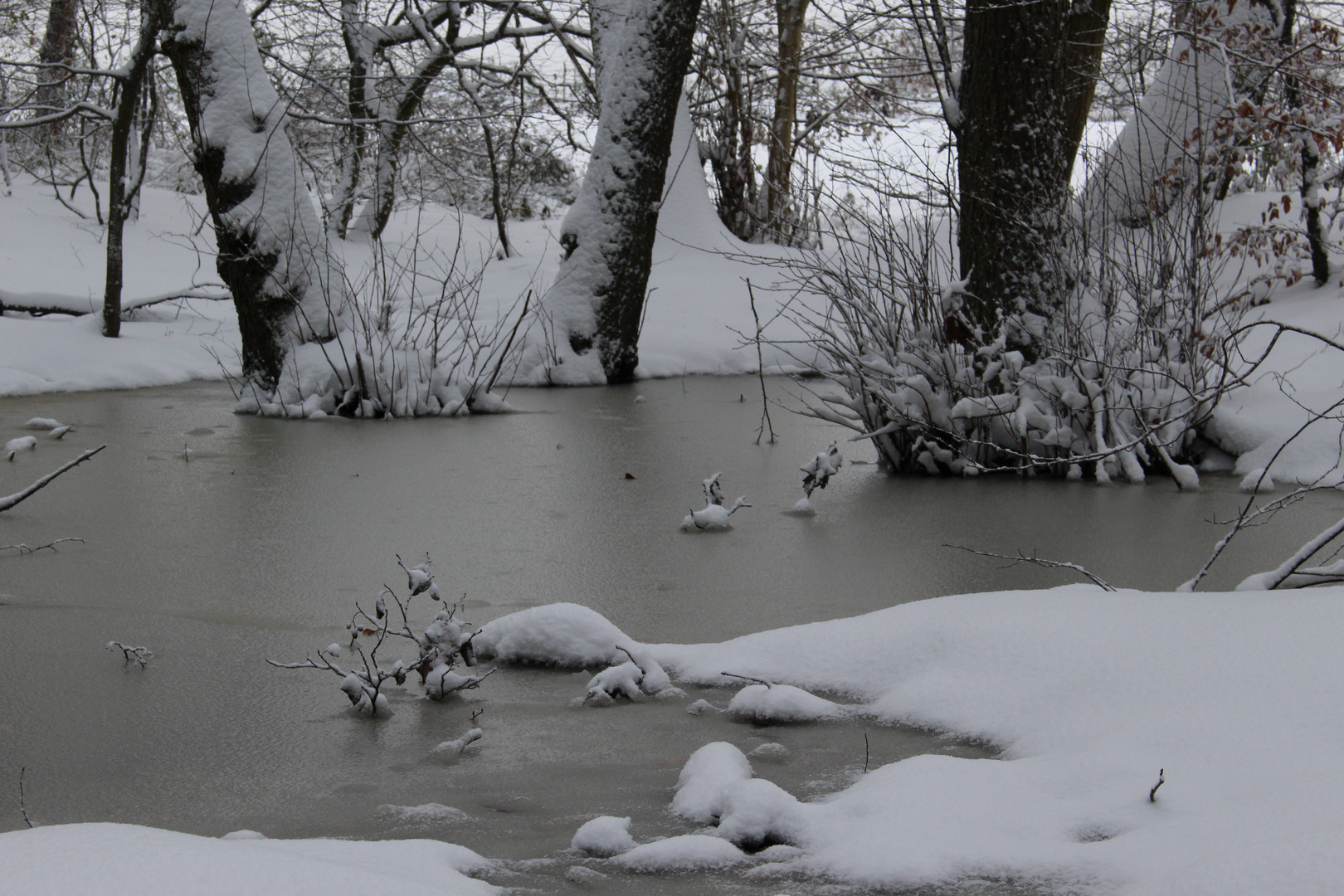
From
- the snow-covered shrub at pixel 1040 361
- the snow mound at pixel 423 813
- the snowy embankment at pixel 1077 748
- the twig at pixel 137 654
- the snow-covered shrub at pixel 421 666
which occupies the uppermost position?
the snow-covered shrub at pixel 1040 361

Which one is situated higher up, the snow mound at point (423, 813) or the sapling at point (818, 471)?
the sapling at point (818, 471)

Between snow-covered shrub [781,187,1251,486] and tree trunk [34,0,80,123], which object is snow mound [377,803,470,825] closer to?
snow-covered shrub [781,187,1251,486]

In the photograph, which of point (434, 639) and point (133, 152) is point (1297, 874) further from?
point (133, 152)

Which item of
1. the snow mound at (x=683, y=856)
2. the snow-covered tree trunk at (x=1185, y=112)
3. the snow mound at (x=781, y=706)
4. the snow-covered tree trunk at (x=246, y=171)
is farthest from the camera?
the snow-covered tree trunk at (x=246, y=171)

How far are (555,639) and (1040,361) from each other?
2775 mm

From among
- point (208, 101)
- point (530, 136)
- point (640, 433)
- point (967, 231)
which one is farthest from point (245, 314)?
point (530, 136)

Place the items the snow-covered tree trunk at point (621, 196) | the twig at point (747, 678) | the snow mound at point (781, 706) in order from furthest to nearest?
the snow-covered tree trunk at point (621, 196)
the twig at point (747, 678)
the snow mound at point (781, 706)

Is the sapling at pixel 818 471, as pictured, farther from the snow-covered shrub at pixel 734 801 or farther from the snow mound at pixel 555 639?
the snow-covered shrub at pixel 734 801

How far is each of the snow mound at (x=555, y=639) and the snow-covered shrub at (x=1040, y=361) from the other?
2.00 meters

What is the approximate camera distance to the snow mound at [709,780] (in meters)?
1.63

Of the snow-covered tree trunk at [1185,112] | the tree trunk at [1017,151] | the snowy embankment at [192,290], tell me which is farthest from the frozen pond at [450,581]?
the snowy embankment at [192,290]

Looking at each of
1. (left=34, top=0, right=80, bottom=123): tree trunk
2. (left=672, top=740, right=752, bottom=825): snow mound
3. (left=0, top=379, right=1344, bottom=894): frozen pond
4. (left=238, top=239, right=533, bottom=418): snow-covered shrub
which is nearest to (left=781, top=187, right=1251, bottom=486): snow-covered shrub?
(left=0, top=379, right=1344, bottom=894): frozen pond

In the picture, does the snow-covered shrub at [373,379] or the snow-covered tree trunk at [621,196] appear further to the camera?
the snow-covered tree trunk at [621,196]

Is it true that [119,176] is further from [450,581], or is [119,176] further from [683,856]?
[683,856]
